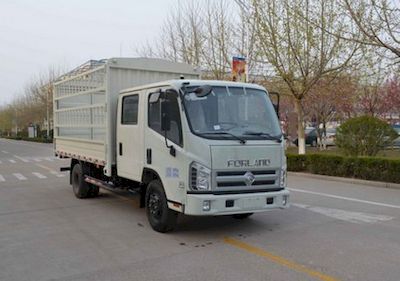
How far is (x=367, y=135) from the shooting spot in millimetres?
17281

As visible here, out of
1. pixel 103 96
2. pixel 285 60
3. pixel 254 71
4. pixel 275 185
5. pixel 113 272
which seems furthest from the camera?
pixel 254 71

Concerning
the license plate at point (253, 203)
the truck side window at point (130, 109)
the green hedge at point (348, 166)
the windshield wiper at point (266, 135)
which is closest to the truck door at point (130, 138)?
the truck side window at point (130, 109)

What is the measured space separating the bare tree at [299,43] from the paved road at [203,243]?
344 inches

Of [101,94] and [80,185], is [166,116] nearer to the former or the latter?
[101,94]

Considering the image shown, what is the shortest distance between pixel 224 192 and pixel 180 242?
39.7 inches

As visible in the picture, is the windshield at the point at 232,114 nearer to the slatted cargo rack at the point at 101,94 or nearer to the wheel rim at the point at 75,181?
the slatted cargo rack at the point at 101,94

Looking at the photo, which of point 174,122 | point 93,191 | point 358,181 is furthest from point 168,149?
point 358,181

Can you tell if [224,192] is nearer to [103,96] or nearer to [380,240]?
[380,240]

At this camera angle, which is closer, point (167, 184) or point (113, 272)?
point (113, 272)

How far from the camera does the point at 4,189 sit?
1367 centimetres

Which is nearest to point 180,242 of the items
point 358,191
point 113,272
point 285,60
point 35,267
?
point 113,272

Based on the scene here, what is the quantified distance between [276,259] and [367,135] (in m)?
12.6

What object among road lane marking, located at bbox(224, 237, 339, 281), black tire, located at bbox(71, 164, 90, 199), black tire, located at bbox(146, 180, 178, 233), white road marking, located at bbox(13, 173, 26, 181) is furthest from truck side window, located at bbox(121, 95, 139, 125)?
white road marking, located at bbox(13, 173, 26, 181)

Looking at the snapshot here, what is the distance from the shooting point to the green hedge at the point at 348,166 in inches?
532
